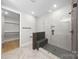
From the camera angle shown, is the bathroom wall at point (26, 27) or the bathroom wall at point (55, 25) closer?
the bathroom wall at point (26, 27)

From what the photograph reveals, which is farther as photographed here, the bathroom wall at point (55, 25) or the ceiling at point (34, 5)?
the bathroom wall at point (55, 25)

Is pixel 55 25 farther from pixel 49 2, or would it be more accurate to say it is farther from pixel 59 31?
pixel 49 2

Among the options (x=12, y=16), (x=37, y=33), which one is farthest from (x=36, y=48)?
(x=12, y=16)

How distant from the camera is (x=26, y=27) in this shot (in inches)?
85.3

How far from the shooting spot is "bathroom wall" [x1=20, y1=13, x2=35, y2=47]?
210cm

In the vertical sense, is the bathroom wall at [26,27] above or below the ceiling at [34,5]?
below

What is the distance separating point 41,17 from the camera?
7.72ft

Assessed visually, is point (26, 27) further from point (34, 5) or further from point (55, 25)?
point (55, 25)

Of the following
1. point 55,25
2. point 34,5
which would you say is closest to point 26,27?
point 34,5

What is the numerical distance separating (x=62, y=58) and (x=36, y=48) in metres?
0.86

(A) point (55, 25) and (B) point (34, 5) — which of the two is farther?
(A) point (55, 25)

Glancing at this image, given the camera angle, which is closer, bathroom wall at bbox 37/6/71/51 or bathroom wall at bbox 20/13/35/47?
bathroom wall at bbox 20/13/35/47

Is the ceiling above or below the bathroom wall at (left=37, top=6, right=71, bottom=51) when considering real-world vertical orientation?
above

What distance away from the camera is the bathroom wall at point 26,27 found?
2096 mm
